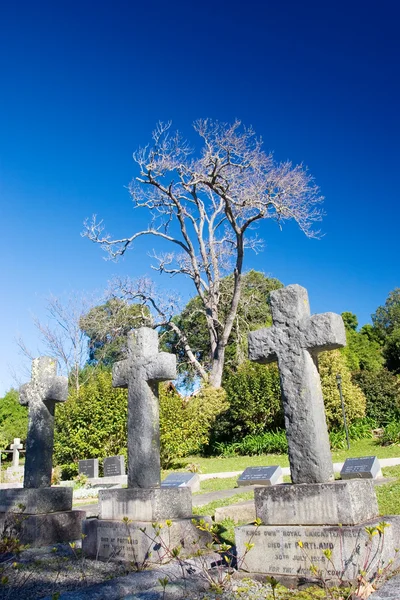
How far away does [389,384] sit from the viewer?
20.0 m

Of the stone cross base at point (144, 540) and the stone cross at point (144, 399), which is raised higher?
the stone cross at point (144, 399)

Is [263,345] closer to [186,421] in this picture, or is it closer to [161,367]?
[161,367]

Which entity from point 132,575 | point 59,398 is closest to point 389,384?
point 59,398

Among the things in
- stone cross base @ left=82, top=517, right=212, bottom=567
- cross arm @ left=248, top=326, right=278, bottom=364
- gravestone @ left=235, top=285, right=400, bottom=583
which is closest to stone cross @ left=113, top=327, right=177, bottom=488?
stone cross base @ left=82, top=517, right=212, bottom=567

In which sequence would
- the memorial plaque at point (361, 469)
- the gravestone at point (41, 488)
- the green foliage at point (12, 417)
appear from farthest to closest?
the green foliage at point (12, 417) → the memorial plaque at point (361, 469) → the gravestone at point (41, 488)

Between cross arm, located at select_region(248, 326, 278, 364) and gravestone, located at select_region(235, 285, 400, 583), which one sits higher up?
cross arm, located at select_region(248, 326, 278, 364)

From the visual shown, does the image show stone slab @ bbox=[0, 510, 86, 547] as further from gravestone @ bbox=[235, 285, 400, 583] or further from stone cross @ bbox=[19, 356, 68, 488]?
gravestone @ bbox=[235, 285, 400, 583]

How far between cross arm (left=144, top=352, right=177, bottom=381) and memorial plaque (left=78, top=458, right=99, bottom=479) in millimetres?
10799

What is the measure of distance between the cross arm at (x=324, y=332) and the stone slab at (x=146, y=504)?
2.13 metres

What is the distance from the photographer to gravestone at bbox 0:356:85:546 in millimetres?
5707

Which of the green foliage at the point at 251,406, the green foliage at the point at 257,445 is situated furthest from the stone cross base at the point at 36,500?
the green foliage at the point at 251,406

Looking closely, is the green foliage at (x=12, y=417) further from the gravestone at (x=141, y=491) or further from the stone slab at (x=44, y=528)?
the gravestone at (x=141, y=491)

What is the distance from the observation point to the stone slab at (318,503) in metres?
3.53

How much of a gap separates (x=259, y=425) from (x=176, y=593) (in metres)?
15.8
